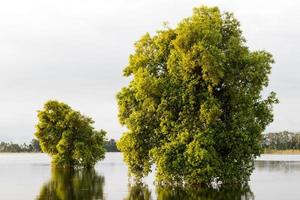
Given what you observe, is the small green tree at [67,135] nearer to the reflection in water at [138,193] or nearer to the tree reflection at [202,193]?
the reflection in water at [138,193]

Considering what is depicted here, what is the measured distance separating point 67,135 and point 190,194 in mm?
55521

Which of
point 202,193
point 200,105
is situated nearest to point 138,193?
point 202,193

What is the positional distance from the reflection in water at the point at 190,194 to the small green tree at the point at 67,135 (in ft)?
158

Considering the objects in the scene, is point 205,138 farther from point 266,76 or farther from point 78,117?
point 78,117

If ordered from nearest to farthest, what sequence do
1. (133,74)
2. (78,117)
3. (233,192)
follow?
1. (233,192)
2. (133,74)
3. (78,117)

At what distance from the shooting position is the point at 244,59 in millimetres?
51781

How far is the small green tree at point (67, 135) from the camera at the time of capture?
98.1 meters

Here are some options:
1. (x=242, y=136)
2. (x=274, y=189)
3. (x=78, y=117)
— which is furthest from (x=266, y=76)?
(x=78, y=117)

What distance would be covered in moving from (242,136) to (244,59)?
283 inches

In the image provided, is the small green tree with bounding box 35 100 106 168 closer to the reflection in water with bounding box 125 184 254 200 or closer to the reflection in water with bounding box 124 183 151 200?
the reflection in water with bounding box 124 183 151 200

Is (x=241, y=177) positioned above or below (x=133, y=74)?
below

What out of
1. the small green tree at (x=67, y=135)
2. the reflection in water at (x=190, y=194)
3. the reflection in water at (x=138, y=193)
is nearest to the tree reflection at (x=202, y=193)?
the reflection in water at (x=190, y=194)

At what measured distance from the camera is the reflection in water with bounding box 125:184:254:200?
4178 cm

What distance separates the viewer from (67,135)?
97000 millimetres
